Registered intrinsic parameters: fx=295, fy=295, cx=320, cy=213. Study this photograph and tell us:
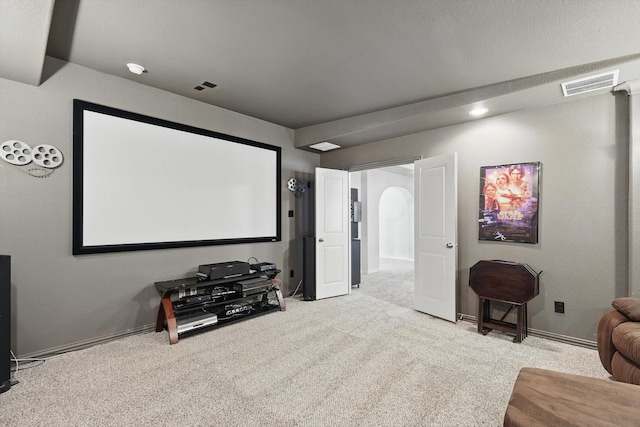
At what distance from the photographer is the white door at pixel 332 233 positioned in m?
4.64

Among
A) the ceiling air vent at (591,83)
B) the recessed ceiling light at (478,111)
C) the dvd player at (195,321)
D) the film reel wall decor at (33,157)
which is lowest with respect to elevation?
the dvd player at (195,321)

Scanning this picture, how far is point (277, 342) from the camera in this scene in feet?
9.59

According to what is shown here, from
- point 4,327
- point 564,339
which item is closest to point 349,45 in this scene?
point 4,327

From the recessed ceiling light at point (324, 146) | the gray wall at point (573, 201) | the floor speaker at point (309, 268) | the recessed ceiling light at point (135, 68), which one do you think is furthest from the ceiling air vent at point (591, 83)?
the recessed ceiling light at point (135, 68)

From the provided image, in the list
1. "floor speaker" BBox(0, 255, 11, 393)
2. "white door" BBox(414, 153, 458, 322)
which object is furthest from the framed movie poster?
"floor speaker" BBox(0, 255, 11, 393)

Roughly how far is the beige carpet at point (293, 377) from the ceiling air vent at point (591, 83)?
2.44m

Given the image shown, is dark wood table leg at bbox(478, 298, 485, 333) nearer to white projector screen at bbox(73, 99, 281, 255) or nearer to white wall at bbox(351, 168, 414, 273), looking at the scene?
white projector screen at bbox(73, 99, 281, 255)

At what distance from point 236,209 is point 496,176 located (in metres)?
3.28

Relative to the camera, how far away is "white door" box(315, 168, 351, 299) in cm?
464

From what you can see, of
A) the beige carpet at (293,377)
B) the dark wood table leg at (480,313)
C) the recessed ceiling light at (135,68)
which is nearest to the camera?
the beige carpet at (293,377)

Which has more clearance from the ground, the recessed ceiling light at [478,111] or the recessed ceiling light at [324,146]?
the recessed ceiling light at [478,111]

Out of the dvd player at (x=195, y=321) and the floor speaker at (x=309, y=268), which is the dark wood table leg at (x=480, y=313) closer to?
the floor speaker at (x=309, y=268)

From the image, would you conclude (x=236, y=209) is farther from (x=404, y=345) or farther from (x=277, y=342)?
(x=404, y=345)

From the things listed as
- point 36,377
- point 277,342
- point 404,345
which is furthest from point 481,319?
point 36,377
